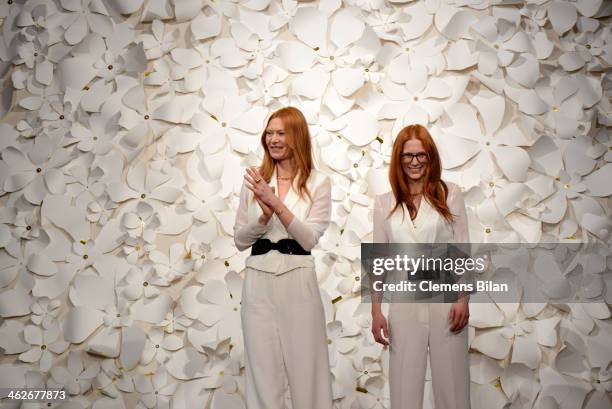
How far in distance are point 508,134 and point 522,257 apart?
71 cm

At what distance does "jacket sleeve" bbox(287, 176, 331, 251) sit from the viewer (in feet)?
9.22

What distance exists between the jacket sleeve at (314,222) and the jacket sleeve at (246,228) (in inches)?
5.6

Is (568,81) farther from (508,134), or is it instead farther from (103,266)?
(103,266)

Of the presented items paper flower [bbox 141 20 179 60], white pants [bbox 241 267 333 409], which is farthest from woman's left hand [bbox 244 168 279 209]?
paper flower [bbox 141 20 179 60]

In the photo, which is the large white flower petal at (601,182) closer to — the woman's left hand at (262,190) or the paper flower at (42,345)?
the woman's left hand at (262,190)

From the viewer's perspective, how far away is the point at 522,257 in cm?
377

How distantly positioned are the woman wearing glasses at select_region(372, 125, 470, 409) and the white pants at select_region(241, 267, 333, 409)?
0.32 m

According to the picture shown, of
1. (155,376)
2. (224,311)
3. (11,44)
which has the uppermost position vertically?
(11,44)

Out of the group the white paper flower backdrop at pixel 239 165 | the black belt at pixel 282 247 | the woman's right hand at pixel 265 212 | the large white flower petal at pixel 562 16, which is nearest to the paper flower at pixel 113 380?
the white paper flower backdrop at pixel 239 165

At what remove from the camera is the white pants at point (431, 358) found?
9.30ft

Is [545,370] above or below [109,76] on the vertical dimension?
below

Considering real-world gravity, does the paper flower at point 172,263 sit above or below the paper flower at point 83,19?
below

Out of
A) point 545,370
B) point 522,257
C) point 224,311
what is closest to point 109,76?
point 224,311

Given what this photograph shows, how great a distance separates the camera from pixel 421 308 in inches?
113
